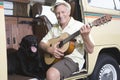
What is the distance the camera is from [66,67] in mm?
4133

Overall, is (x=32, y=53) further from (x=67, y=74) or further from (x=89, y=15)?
(x=89, y=15)

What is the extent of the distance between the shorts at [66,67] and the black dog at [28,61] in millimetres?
297

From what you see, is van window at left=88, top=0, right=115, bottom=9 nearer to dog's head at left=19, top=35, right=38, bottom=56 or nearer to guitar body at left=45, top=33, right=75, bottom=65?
guitar body at left=45, top=33, right=75, bottom=65

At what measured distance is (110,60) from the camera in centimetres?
539

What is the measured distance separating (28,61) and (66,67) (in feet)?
1.92

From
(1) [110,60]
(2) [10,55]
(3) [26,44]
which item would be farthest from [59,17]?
(1) [110,60]

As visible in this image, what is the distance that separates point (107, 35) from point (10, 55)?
5.20ft

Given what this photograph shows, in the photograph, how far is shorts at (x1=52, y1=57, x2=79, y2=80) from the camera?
4.05 metres

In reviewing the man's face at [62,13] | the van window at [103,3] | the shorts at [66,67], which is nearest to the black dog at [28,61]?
the shorts at [66,67]

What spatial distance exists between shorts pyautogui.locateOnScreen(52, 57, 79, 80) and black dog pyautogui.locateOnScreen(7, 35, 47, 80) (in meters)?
0.30

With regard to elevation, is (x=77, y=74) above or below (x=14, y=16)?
below

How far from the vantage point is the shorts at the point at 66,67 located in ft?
13.3

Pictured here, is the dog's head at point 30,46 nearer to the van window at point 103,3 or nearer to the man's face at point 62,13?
the man's face at point 62,13

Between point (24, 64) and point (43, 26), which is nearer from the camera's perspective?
point (24, 64)
